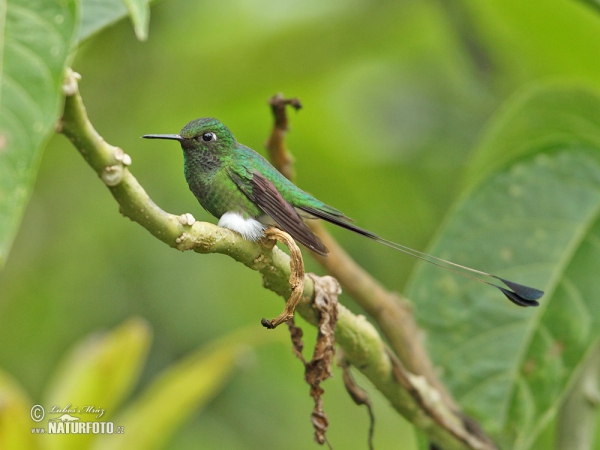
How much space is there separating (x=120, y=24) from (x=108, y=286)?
1.46 metres

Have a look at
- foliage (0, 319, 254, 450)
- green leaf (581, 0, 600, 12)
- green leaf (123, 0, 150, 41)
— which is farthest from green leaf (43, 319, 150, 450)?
green leaf (581, 0, 600, 12)

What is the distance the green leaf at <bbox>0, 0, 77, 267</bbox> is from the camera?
41.6 inches

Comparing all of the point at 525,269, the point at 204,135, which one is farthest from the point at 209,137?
the point at 525,269

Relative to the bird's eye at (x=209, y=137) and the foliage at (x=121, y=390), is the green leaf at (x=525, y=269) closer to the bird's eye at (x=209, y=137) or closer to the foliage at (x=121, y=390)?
the foliage at (x=121, y=390)

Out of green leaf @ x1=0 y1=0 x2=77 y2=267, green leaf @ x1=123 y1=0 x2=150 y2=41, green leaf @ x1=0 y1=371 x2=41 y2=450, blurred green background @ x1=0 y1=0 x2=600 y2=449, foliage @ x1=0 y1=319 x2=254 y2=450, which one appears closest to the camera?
green leaf @ x1=0 y1=0 x2=77 y2=267

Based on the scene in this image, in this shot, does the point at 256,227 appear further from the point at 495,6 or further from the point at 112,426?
the point at 495,6

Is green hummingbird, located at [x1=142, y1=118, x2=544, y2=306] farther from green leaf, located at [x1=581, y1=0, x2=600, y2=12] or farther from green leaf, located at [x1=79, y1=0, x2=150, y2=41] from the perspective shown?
green leaf, located at [x1=581, y1=0, x2=600, y2=12]

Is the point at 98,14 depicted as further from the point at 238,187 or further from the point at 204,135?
the point at 238,187

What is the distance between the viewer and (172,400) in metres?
2.21

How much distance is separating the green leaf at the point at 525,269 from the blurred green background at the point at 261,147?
2.14 ft

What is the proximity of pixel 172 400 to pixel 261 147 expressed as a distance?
1570 mm

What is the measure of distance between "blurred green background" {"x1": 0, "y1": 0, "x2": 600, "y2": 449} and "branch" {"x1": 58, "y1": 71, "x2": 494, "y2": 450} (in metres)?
1.48

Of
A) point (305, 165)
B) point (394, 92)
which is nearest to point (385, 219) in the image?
point (305, 165)

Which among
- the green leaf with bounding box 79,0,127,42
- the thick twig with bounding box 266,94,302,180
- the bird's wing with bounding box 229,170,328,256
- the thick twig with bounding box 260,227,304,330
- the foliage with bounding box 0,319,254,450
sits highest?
the green leaf with bounding box 79,0,127,42
